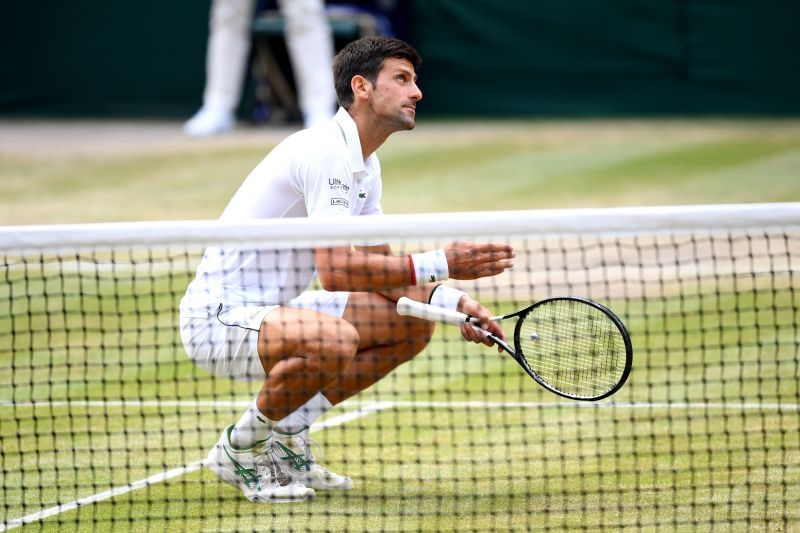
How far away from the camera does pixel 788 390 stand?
6145 mm

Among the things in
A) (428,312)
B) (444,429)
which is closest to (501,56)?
(444,429)

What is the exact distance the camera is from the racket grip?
15.5 ft

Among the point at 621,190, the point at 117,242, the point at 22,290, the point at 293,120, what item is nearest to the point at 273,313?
the point at 117,242

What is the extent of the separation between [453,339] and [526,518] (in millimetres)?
2842

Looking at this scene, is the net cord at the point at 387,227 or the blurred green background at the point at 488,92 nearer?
the net cord at the point at 387,227

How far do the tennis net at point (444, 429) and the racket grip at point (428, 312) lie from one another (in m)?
0.30

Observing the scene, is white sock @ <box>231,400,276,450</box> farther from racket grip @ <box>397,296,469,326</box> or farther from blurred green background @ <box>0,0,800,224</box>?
blurred green background @ <box>0,0,800,224</box>

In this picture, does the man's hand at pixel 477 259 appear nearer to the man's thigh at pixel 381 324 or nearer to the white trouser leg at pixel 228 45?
the man's thigh at pixel 381 324

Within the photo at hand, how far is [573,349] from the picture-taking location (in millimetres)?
4852

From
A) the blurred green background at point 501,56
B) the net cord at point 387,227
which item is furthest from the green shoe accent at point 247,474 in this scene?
the blurred green background at point 501,56

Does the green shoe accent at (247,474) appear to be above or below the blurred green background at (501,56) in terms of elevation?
below

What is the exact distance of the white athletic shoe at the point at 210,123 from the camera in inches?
583

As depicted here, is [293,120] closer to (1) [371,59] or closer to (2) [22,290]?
(2) [22,290]

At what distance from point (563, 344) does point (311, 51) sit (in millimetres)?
9536
